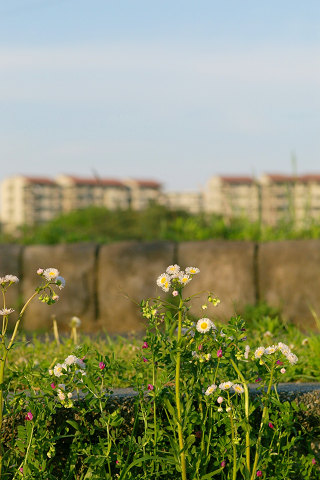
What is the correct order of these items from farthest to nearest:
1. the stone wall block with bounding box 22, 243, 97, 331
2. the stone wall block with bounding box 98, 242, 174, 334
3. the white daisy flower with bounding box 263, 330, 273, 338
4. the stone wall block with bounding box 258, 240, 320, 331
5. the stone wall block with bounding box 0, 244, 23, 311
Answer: the stone wall block with bounding box 0, 244, 23, 311 < the stone wall block with bounding box 22, 243, 97, 331 < the stone wall block with bounding box 98, 242, 174, 334 < the stone wall block with bounding box 258, 240, 320, 331 < the white daisy flower with bounding box 263, 330, 273, 338

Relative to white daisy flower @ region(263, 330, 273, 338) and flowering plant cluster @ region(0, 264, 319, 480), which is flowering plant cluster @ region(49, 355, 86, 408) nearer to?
flowering plant cluster @ region(0, 264, 319, 480)

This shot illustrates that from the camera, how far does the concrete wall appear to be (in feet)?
26.0

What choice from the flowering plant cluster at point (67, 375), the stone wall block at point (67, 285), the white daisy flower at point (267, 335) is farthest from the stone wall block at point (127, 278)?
the flowering plant cluster at point (67, 375)

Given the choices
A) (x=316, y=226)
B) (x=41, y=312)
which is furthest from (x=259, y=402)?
(x=316, y=226)

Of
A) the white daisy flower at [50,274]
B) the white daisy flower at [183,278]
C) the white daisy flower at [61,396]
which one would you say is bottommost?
the white daisy flower at [61,396]

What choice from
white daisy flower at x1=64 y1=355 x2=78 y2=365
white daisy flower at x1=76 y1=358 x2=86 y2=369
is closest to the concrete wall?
white daisy flower at x1=76 y1=358 x2=86 y2=369

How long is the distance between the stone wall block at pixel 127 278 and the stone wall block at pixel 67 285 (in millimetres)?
129

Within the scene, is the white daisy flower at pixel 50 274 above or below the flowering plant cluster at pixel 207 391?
above

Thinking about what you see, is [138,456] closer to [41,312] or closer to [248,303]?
[248,303]

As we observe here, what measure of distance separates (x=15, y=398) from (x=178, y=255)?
203 inches

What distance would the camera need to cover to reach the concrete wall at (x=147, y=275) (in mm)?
7914

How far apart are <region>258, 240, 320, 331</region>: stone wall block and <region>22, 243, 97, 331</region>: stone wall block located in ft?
6.47

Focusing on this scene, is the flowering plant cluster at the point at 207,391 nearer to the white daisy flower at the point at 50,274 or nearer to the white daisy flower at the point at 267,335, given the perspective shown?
the white daisy flower at the point at 50,274

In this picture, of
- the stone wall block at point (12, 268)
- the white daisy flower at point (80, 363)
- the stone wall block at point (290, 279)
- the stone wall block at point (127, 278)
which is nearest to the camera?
the white daisy flower at point (80, 363)
